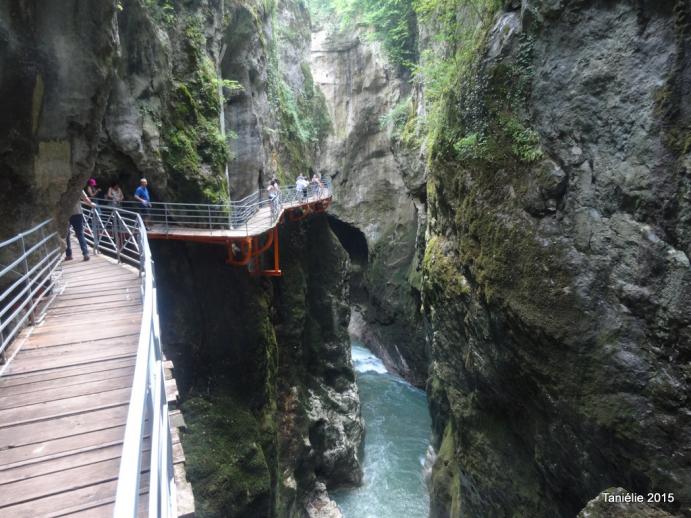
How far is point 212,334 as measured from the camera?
11766 mm

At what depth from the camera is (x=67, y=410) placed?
3496 millimetres

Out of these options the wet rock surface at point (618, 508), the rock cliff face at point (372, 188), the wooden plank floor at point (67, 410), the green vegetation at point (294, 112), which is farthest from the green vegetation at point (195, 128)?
the rock cliff face at point (372, 188)

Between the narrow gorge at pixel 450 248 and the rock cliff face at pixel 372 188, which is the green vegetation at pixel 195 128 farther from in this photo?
the rock cliff face at pixel 372 188

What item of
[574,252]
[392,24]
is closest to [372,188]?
[392,24]

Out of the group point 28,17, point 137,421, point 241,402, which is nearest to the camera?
point 137,421

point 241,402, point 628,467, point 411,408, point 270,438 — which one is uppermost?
point 628,467

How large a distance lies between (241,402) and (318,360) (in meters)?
6.01

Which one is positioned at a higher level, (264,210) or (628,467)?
(264,210)

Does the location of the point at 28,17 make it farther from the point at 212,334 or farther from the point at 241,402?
the point at 241,402

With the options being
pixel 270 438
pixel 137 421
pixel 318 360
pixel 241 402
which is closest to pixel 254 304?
Answer: pixel 241 402

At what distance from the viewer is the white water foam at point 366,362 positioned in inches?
989

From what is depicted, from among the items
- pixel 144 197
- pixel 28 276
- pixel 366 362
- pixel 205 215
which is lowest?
pixel 366 362

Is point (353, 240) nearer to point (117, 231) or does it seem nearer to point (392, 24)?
point (392, 24)

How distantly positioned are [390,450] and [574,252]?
46.8 ft
